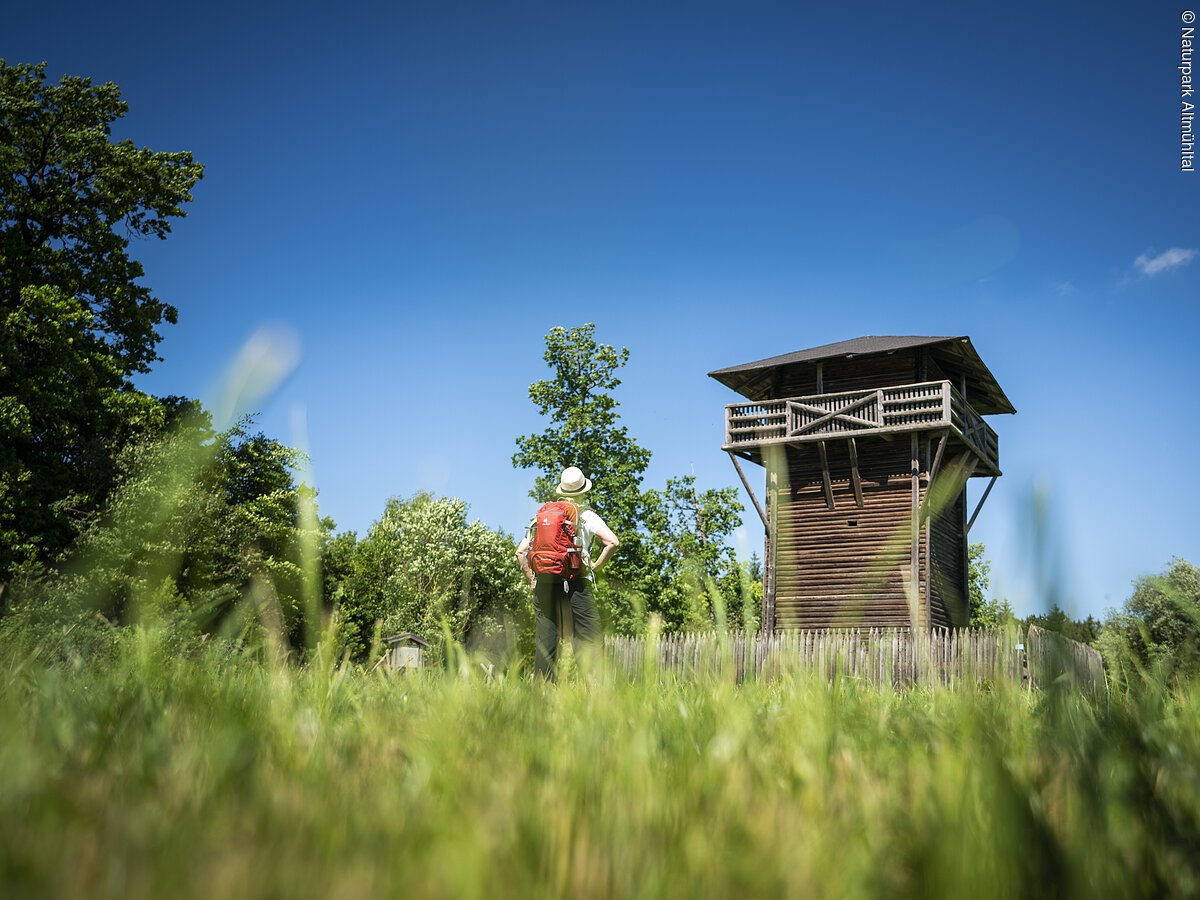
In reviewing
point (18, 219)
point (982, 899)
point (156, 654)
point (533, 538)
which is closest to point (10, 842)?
point (982, 899)

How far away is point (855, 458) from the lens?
75.2 feet

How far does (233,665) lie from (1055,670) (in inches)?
101

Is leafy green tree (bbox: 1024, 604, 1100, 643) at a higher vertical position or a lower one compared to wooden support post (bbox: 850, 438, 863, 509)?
lower

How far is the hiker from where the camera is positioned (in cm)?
621

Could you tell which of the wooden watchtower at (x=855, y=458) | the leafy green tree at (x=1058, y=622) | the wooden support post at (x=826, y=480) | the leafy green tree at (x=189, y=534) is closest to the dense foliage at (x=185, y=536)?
the leafy green tree at (x=189, y=534)

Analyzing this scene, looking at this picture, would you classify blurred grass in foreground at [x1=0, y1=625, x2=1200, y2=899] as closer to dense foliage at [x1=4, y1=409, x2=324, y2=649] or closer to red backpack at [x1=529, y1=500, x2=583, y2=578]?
red backpack at [x1=529, y1=500, x2=583, y2=578]

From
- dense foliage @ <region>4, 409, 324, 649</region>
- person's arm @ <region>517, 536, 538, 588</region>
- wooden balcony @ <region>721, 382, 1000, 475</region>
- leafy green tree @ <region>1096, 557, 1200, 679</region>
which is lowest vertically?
leafy green tree @ <region>1096, 557, 1200, 679</region>

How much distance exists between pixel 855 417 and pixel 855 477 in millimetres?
1814

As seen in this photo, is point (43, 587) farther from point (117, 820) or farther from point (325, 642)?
point (117, 820)

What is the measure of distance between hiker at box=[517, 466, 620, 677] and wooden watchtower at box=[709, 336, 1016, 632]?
16.2m

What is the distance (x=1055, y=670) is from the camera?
135 centimetres

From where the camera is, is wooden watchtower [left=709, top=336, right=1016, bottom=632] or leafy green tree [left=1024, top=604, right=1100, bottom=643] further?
wooden watchtower [left=709, top=336, right=1016, bottom=632]

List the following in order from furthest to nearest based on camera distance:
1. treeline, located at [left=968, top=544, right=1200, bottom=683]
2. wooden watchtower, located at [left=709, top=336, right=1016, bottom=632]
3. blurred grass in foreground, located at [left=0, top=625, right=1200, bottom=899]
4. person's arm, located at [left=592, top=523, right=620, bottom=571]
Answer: wooden watchtower, located at [left=709, top=336, right=1016, bottom=632], person's arm, located at [left=592, top=523, right=620, bottom=571], treeline, located at [left=968, top=544, right=1200, bottom=683], blurred grass in foreground, located at [left=0, top=625, right=1200, bottom=899]

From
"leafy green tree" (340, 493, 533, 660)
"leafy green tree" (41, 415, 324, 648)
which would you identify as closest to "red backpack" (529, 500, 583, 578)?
"leafy green tree" (41, 415, 324, 648)
